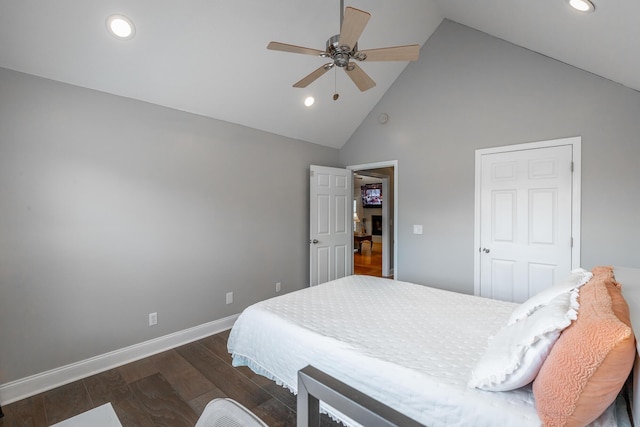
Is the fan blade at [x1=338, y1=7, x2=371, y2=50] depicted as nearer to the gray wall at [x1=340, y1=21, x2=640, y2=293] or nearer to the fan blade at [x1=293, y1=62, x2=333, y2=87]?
the fan blade at [x1=293, y1=62, x2=333, y2=87]

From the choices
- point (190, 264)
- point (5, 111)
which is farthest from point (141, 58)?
point (190, 264)

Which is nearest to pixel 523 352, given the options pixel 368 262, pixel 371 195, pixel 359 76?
pixel 359 76

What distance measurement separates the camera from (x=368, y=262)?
736 cm

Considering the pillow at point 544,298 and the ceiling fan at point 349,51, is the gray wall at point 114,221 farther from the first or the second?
the pillow at point 544,298

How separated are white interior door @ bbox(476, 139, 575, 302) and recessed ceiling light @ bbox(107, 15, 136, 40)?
3585 mm

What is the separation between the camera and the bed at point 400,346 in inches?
44.9

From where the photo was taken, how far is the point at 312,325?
1.81m

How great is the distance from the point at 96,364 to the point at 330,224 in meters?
3.03

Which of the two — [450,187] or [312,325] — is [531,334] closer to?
[312,325]

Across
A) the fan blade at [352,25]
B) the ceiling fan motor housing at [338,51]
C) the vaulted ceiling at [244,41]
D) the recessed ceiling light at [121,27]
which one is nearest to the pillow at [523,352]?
the fan blade at [352,25]

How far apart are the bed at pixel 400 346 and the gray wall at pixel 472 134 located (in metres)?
1.21

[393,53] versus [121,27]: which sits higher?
[121,27]

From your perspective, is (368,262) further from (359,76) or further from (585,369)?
(585,369)

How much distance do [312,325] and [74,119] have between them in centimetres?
250
